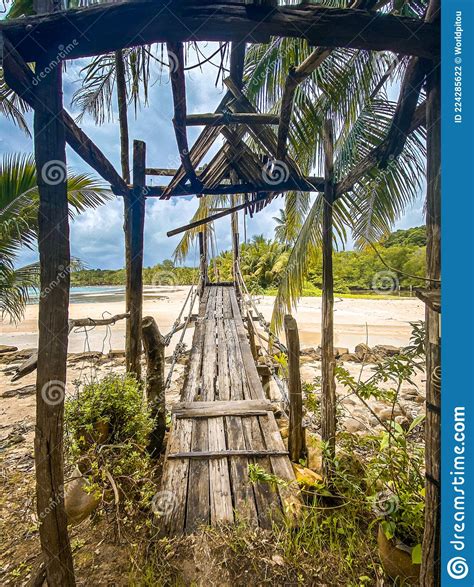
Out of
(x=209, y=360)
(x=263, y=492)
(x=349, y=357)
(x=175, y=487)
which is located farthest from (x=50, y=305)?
(x=349, y=357)

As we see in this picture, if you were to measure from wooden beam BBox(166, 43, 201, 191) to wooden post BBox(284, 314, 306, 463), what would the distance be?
1.51 meters

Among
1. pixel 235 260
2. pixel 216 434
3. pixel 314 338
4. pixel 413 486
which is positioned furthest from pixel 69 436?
pixel 314 338

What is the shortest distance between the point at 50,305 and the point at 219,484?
58.1 inches

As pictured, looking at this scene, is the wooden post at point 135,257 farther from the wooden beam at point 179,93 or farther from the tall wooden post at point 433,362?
the tall wooden post at point 433,362

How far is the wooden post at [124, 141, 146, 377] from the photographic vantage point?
2639mm

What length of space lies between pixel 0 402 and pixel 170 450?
477 centimetres

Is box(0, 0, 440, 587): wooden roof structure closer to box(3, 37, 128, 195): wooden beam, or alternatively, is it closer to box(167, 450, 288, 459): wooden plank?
box(3, 37, 128, 195): wooden beam

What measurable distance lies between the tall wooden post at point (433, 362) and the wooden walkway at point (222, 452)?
74 cm

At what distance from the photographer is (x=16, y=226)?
267cm

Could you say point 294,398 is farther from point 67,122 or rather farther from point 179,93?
point 67,122

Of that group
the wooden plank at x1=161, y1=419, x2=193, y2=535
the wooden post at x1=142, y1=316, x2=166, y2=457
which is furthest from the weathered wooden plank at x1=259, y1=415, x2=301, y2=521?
the wooden post at x1=142, y1=316, x2=166, y2=457
